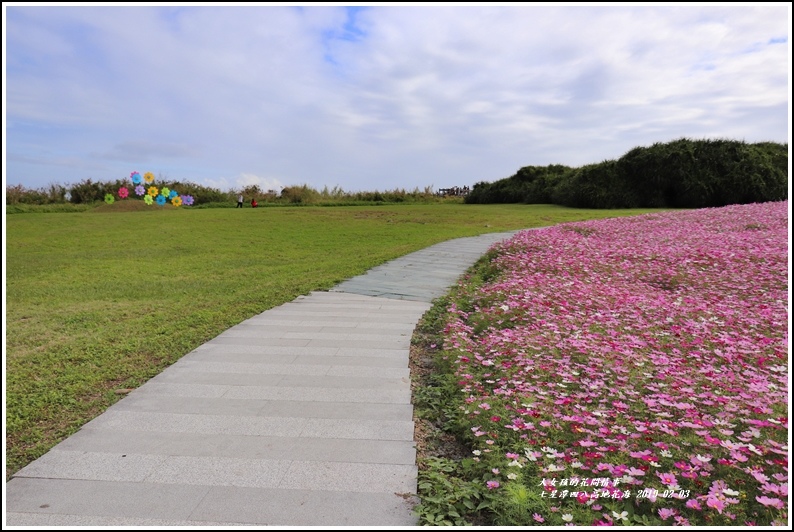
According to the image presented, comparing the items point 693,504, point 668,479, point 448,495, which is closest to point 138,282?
point 448,495

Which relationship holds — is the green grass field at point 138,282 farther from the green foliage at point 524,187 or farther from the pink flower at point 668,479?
the green foliage at point 524,187

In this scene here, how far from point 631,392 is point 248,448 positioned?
216cm

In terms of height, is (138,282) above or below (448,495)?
above

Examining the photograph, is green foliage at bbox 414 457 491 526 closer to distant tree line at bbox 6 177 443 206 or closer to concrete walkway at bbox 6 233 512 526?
concrete walkway at bbox 6 233 512 526

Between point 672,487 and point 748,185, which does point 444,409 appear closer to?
point 672,487

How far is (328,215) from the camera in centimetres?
2042

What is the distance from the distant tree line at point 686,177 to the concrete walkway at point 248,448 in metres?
20.0

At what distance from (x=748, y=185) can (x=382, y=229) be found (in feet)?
48.1

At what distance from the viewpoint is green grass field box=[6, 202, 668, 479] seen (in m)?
3.63

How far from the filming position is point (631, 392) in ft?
10.2

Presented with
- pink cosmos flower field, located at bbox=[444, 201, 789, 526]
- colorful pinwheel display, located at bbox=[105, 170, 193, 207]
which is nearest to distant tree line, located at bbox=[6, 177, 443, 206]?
colorful pinwheel display, located at bbox=[105, 170, 193, 207]

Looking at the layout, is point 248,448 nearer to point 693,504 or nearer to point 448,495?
point 448,495

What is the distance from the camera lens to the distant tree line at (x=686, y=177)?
2069 centimetres

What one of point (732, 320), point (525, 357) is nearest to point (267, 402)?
point (525, 357)
